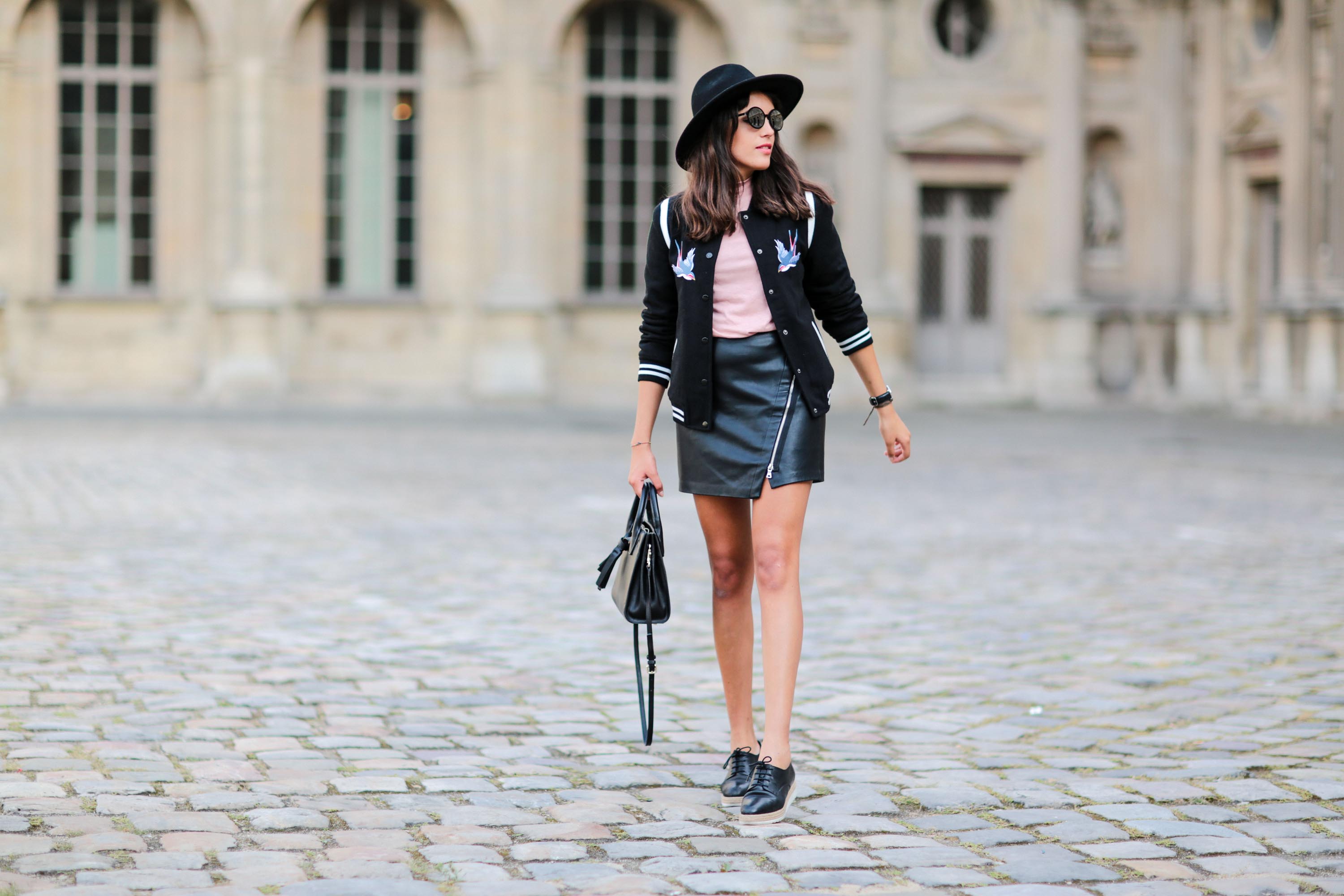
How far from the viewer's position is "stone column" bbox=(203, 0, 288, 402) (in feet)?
78.6

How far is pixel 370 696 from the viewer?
6.18m

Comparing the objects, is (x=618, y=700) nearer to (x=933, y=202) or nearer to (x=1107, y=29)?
(x=933, y=202)

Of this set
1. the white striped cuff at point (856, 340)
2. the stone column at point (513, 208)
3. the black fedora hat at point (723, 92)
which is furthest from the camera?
the stone column at point (513, 208)

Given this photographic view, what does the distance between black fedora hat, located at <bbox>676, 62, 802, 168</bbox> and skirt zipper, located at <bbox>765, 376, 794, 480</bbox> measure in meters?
0.63

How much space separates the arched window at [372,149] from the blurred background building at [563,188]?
0.04 m

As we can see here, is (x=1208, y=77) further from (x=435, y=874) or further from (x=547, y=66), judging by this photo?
(x=435, y=874)

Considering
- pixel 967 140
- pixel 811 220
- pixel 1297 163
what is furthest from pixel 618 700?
pixel 967 140

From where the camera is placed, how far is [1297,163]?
22172 millimetres

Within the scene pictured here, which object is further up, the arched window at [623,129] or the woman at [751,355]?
the arched window at [623,129]

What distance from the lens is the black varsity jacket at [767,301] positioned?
4785 mm

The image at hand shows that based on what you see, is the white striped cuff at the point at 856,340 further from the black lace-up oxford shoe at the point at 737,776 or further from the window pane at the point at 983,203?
the window pane at the point at 983,203

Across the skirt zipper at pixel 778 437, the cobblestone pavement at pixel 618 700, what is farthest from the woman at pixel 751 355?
the cobblestone pavement at pixel 618 700

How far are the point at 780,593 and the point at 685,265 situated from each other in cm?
82

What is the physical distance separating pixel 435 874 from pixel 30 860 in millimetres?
829
